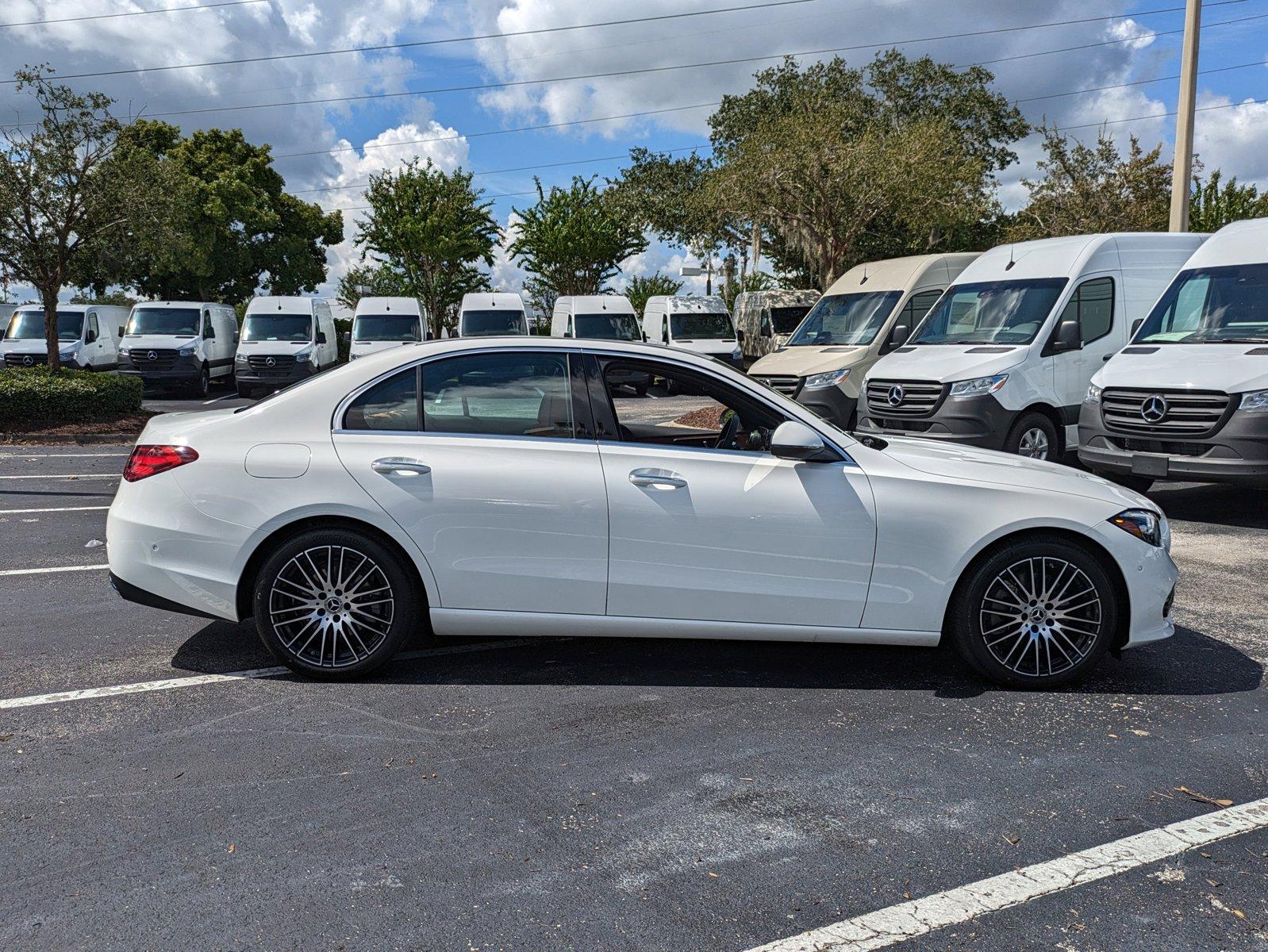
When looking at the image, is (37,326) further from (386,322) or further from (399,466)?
(399,466)

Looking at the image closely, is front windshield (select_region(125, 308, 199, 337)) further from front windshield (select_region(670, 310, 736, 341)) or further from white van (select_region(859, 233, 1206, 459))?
white van (select_region(859, 233, 1206, 459))

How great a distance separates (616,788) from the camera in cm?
370

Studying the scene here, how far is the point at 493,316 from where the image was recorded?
83.7ft

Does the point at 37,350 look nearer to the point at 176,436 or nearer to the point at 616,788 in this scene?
the point at 176,436

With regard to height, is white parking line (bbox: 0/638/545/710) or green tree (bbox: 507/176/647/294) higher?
green tree (bbox: 507/176/647/294)

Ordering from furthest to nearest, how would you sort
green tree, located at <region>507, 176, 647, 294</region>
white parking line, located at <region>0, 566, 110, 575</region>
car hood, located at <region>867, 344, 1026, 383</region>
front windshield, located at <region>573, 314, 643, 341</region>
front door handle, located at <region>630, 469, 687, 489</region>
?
green tree, located at <region>507, 176, 647, 294</region>, front windshield, located at <region>573, 314, 643, 341</region>, car hood, located at <region>867, 344, 1026, 383</region>, white parking line, located at <region>0, 566, 110, 575</region>, front door handle, located at <region>630, 469, 687, 489</region>

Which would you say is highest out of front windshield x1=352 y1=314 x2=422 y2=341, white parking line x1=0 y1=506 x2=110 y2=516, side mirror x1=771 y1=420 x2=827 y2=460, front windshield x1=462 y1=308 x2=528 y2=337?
front windshield x1=462 y1=308 x2=528 y2=337

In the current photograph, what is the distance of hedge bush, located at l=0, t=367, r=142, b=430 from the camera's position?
15859mm

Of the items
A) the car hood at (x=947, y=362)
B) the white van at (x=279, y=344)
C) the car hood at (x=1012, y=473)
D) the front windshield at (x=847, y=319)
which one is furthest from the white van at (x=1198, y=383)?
the white van at (x=279, y=344)

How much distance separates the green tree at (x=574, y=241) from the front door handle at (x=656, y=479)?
117 feet

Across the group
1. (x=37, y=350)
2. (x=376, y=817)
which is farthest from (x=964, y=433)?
(x=37, y=350)

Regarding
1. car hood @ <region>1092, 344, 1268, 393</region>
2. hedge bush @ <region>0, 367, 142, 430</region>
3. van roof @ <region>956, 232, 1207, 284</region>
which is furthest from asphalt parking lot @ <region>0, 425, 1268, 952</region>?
hedge bush @ <region>0, 367, 142, 430</region>

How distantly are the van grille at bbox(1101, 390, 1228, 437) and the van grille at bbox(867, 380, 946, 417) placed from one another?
77.9 inches

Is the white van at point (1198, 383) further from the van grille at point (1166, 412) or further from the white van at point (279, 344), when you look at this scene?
the white van at point (279, 344)
